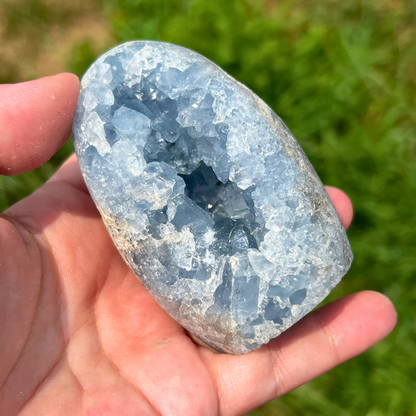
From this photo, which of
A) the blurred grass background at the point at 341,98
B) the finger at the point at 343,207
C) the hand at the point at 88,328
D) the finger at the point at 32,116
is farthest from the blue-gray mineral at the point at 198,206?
the blurred grass background at the point at 341,98

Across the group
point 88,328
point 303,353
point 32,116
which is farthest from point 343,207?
point 32,116

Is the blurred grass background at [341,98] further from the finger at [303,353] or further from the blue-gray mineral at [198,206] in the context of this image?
the blue-gray mineral at [198,206]

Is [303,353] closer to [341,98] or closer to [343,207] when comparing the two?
[343,207]

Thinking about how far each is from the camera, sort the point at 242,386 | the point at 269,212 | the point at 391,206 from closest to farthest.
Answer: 1. the point at 269,212
2. the point at 242,386
3. the point at 391,206

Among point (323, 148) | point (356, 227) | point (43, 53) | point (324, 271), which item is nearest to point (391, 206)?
point (356, 227)

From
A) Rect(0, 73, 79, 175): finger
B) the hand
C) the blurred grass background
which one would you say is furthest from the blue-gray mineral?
the blurred grass background

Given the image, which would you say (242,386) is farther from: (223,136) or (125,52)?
(125,52)

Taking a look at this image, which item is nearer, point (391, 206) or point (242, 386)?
point (242, 386)

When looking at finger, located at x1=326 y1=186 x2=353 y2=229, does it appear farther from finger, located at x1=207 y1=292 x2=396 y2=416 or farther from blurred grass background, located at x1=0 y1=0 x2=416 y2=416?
blurred grass background, located at x1=0 y1=0 x2=416 y2=416
